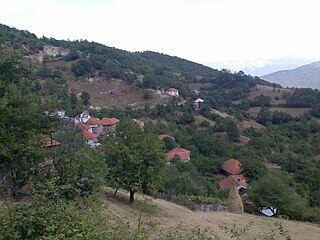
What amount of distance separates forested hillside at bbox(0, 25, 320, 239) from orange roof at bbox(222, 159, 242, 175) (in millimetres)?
570

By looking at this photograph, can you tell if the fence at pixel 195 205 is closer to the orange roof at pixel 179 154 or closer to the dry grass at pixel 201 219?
the dry grass at pixel 201 219

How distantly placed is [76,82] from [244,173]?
34.3 meters

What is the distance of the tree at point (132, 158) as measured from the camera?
17562 mm

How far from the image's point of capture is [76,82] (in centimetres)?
6381

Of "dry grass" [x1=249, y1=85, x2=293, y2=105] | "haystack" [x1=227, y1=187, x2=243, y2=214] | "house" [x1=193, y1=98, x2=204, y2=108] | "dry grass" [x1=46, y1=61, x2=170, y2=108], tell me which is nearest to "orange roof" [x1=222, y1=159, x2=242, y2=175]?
"haystack" [x1=227, y1=187, x2=243, y2=214]

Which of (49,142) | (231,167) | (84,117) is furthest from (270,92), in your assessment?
(49,142)

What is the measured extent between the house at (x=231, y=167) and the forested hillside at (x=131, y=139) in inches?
18.9

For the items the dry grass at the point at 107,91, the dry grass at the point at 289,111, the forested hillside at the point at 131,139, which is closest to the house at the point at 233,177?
the forested hillside at the point at 131,139

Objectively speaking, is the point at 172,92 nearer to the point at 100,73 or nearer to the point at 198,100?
the point at 198,100

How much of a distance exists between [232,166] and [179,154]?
233 inches

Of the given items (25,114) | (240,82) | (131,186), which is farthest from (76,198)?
(240,82)

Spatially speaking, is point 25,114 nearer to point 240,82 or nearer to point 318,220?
point 318,220

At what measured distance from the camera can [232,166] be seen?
135ft

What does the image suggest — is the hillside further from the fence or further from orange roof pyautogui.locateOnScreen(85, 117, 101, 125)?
the fence
